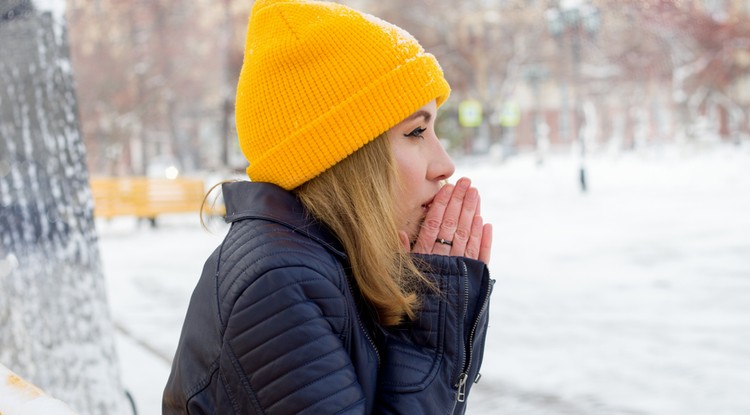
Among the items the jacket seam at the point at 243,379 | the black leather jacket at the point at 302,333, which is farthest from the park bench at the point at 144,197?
the jacket seam at the point at 243,379

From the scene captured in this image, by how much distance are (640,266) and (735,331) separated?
2937mm

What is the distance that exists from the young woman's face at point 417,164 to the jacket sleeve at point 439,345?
124 mm

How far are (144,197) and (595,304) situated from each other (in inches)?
479

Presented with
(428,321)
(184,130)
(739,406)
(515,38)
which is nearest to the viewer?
(428,321)

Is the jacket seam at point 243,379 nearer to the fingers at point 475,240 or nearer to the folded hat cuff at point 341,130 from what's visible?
the folded hat cuff at point 341,130

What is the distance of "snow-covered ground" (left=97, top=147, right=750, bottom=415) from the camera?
468cm

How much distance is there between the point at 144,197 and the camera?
55.2 ft

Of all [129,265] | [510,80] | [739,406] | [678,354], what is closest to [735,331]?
[678,354]

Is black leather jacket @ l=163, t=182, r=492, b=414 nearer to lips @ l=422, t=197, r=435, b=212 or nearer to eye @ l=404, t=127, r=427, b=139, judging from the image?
lips @ l=422, t=197, r=435, b=212

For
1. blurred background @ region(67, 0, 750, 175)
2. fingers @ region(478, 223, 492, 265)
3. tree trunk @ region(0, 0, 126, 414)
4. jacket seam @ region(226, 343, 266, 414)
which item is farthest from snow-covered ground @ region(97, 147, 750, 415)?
blurred background @ region(67, 0, 750, 175)

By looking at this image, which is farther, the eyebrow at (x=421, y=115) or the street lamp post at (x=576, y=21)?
the street lamp post at (x=576, y=21)

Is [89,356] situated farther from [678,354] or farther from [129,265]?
[129,265]

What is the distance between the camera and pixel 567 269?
871 cm

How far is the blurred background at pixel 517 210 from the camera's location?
11.2 feet
